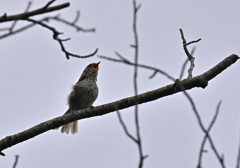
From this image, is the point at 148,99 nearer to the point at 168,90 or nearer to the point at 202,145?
the point at 168,90

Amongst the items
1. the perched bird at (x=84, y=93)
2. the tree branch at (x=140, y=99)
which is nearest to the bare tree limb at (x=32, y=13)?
the tree branch at (x=140, y=99)

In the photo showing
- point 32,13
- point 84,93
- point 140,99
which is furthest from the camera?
point 84,93

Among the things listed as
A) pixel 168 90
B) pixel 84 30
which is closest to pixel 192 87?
pixel 168 90

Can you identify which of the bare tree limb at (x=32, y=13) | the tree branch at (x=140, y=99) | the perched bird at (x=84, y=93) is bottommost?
the bare tree limb at (x=32, y=13)

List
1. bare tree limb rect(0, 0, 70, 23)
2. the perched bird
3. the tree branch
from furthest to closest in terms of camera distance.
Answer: the perched bird
the tree branch
bare tree limb rect(0, 0, 70, 23)

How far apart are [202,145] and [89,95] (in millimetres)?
5299

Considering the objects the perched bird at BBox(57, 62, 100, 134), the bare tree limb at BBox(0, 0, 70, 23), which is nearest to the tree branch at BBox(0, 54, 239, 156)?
the bare tree limb at BBox(0, 0, 70, 23)

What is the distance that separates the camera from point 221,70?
4.99 m

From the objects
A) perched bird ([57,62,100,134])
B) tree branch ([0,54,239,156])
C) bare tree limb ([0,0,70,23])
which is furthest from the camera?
perched bird ([57,62,100,134])

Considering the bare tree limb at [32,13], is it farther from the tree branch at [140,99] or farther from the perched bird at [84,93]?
the perched bird at [84,93]

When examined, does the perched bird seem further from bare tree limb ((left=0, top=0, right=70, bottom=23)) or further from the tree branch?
bare tree limb ((left=0, top=0, right=70, bottom=23))

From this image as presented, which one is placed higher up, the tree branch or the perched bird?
the perched bird

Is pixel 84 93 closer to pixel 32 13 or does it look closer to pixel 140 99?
pixel 140 99

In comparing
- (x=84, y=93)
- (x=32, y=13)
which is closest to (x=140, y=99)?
(x=32, y=13)
